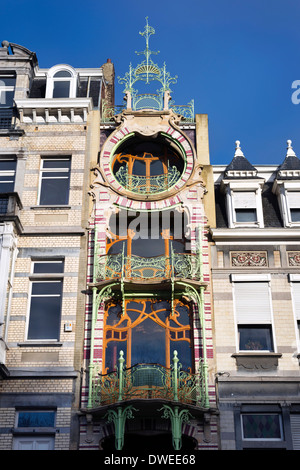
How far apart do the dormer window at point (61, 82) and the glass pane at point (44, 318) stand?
8.49m

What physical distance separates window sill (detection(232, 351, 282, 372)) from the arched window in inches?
60.1

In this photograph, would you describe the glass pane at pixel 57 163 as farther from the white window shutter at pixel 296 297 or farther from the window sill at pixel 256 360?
the window sill at pixel 256 360

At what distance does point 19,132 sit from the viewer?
78.2ft

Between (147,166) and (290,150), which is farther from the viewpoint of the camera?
(290,150)

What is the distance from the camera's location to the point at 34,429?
18797 millimetres

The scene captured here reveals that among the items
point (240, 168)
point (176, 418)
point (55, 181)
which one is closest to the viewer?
point (176, 418)

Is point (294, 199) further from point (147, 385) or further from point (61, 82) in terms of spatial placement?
point (61, 82)

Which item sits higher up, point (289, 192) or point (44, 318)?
point (289, 192)

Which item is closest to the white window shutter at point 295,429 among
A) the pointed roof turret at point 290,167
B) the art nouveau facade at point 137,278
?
the art nouveau facade at point 137,278

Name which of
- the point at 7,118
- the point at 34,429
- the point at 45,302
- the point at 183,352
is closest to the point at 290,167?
the point at 183,352

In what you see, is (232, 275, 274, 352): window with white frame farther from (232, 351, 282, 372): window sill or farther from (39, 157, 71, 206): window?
(39, 157, 71, 206): window

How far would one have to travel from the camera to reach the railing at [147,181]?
2281cm

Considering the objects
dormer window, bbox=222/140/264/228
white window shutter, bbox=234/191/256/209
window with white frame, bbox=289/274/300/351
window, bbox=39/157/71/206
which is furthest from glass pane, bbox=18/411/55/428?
white window shutter, bbox=234/191/256/209

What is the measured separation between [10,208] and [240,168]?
27.1 feet
